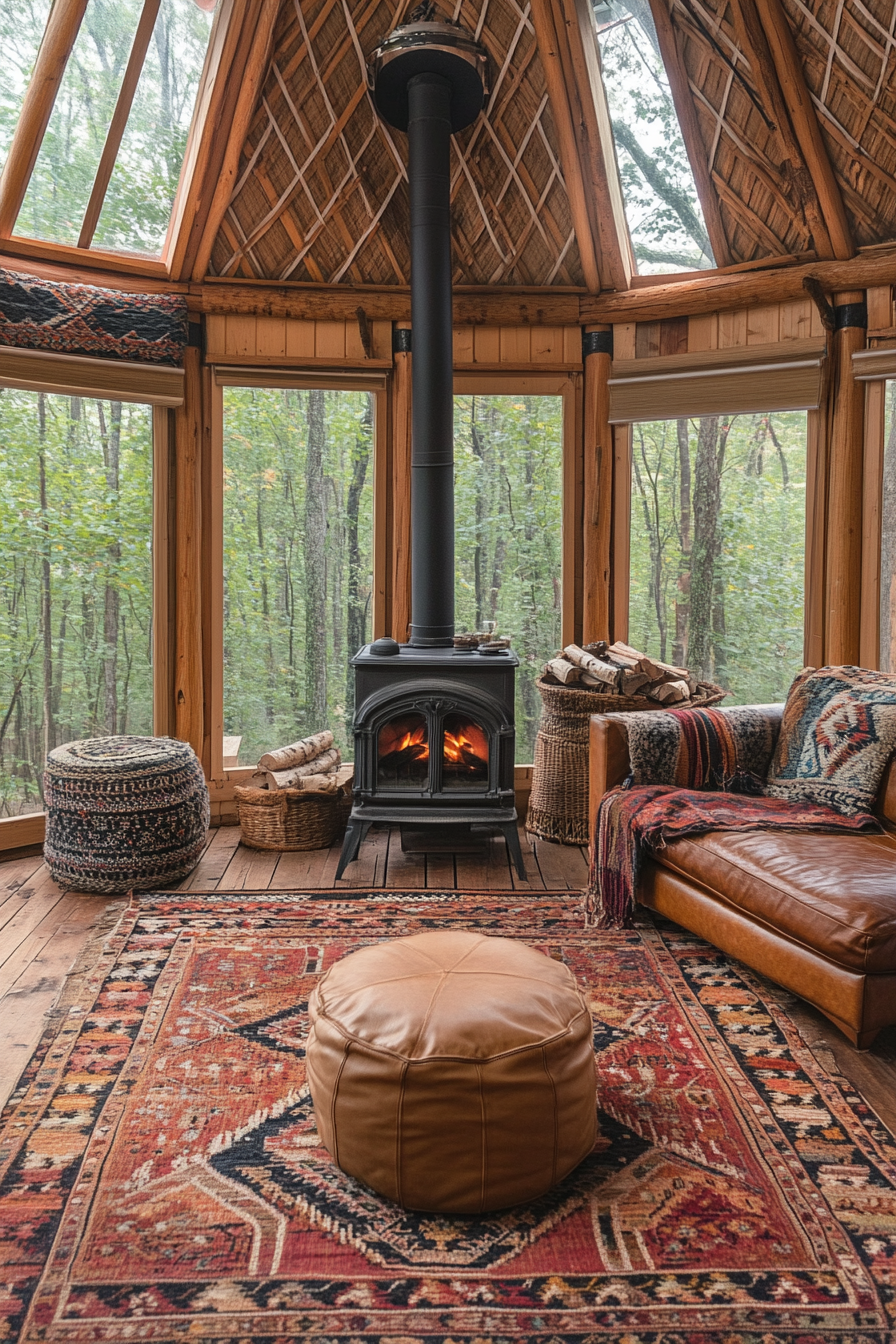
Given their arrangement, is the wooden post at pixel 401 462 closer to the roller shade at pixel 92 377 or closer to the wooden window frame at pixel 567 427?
the wooden window frame at pixel 567 427

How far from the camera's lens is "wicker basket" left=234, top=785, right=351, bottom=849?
4031 millimetres

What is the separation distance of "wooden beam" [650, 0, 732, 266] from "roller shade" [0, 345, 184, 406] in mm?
2428

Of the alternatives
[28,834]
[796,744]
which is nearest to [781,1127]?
[796,744]

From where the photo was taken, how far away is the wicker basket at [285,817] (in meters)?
4.03

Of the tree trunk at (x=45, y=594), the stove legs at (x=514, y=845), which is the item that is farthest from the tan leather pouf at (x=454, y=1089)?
the tree trunk at (x=45, y=594)

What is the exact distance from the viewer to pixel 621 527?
15.0 ft

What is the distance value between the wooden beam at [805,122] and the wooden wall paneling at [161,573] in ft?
9.46

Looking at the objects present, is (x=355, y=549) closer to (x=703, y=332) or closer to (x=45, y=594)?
(x=45, y=594)

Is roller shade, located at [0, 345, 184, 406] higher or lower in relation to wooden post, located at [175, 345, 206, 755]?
higher

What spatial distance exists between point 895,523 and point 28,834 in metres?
3.87

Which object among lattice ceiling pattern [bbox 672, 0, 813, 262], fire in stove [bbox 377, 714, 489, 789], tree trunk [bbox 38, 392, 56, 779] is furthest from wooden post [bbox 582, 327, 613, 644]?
tree trunk [bbox 38, 392, 56, 779]

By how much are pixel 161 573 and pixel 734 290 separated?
9.29ft

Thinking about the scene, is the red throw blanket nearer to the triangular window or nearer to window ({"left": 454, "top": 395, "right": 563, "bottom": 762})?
window ({"left": 454, "top": 395, "right": 563, "bottom": 762})

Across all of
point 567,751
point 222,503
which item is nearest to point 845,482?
point 567,751
